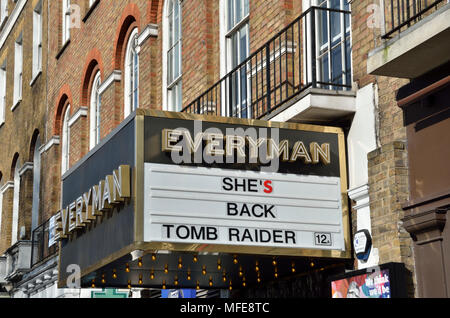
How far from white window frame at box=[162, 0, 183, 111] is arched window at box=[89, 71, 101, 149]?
4.34m

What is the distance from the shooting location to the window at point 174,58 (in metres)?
17.4

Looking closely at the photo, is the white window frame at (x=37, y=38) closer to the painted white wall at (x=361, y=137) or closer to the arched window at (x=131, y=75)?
the arched window at (x=131, y=75)

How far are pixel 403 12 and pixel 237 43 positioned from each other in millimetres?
5424

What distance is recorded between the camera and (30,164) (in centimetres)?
2734

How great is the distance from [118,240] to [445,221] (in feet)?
13.6

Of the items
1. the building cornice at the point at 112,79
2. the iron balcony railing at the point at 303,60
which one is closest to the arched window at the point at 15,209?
the building cornice at the point at 112,79

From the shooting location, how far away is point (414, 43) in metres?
9.30

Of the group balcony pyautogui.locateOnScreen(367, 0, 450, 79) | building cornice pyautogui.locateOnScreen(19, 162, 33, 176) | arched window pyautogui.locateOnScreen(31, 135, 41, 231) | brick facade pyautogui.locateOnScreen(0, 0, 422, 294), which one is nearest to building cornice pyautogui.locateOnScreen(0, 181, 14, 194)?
brick facade pyautogui.locateOnScreen(0, 0, 422, 294)

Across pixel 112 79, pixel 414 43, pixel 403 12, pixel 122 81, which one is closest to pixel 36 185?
pixel 112 79

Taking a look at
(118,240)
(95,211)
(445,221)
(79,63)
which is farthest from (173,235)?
(79,63)

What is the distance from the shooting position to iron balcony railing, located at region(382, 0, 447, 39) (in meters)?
9.80

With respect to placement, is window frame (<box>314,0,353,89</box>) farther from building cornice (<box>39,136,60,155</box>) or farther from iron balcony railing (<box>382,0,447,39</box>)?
building cornice (<box>39,136,60,155</box>)

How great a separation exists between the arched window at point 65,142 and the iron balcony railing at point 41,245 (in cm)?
153
